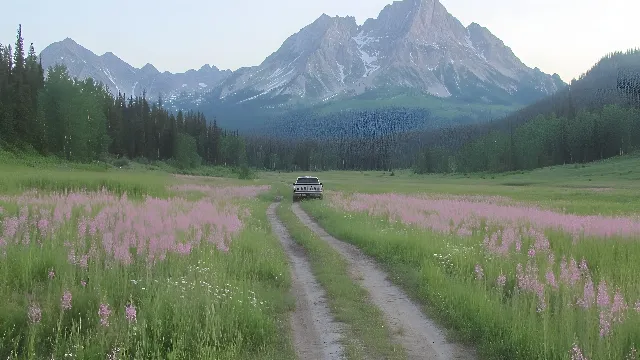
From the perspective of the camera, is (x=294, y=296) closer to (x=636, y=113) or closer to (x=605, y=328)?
(x=605, y=328)

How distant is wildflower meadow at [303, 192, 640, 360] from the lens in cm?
666

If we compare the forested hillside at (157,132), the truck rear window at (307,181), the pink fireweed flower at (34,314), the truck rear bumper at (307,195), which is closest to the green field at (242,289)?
the pink fireweed flower at (34,314)

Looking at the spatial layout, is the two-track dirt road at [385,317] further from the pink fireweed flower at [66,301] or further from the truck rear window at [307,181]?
the truck rear window at [307,181]

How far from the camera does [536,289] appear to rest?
8492 mm

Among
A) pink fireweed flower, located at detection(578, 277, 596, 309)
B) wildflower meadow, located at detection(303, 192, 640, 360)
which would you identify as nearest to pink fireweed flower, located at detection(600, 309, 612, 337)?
wildflower meadow, located at detection(303, 192, 640, 360)

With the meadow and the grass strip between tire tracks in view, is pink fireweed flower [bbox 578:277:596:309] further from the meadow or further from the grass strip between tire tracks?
the grass strip between tire tracks

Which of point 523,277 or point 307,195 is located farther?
point 307,195

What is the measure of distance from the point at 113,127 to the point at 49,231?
9907cm

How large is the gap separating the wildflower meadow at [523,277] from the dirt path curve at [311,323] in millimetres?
2281

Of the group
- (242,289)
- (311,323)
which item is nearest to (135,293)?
(242,289)

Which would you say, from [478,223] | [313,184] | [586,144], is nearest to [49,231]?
[478,223]

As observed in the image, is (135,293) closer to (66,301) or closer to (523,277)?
(66,301)

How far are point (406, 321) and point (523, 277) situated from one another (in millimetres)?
2795

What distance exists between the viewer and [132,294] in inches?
305
